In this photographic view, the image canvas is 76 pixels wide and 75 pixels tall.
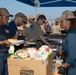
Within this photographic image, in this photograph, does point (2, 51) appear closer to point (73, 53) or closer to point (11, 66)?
point (11, 66)

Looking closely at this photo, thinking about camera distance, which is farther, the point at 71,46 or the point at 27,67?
the point at 27,67

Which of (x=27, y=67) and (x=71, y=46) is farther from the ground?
(x=71, y=46)

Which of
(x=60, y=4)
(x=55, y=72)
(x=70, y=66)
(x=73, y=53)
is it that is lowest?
(x=55, y=72)

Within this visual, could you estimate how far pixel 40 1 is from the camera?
7711mm

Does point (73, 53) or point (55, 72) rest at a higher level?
point (73, 53)

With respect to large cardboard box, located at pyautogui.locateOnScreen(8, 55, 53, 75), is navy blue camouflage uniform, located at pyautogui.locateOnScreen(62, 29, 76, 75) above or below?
above

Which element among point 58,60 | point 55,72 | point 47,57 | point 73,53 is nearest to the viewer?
point 73,53

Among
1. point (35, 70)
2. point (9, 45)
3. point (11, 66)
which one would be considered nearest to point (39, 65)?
point (35, 70)

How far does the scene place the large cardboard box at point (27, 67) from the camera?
3.69 meters

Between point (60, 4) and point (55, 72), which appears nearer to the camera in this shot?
point (55, 72)

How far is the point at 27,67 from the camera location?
12.3 feet

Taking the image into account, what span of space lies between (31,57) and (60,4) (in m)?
4.25

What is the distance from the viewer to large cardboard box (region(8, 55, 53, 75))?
3689mm

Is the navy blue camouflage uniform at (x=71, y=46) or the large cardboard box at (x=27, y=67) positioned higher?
the navy blue camouflage uniform at (x=71, y=46)
